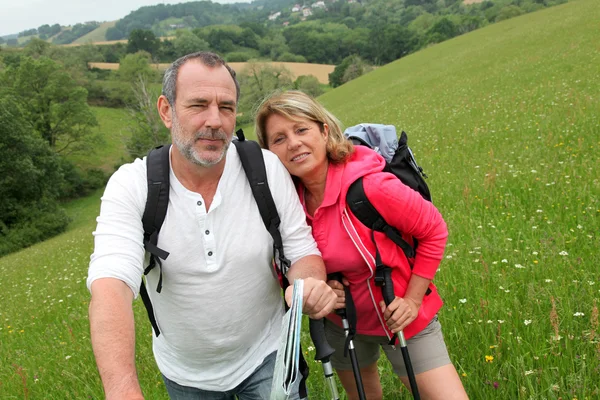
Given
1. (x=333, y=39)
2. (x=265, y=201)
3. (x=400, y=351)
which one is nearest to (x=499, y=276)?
(x=400, y=351)

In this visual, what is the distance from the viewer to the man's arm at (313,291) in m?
2.33

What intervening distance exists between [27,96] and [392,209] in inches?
2089

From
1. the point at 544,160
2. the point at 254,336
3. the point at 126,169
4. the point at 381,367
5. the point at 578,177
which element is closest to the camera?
the point at 126,169

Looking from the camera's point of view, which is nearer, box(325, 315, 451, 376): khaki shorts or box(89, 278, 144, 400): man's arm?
box(89, 278, 144, 400): man's arm

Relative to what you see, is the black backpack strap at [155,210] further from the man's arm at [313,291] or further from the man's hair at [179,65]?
the man's arm at [313,291]

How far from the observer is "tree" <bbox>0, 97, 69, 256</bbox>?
31.6 metres

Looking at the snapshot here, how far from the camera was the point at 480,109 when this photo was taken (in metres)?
16.2

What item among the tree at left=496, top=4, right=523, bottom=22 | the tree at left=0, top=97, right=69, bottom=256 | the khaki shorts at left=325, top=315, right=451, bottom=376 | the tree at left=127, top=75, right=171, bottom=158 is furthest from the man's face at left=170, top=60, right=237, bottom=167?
the tree at left=496, top=4, right=523, bottom=22

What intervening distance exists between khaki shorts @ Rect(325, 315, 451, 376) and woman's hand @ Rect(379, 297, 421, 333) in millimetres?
213

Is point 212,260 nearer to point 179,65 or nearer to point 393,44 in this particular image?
point 179,65

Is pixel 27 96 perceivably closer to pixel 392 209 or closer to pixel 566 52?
pixel 566 52

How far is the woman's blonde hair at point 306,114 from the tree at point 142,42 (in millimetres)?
125520

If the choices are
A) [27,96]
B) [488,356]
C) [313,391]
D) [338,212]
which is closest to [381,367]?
[313,391]

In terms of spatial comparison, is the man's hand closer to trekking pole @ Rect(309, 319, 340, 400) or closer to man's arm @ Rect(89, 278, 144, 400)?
trekking pole @ Rect(309, 319, 340, 400)
